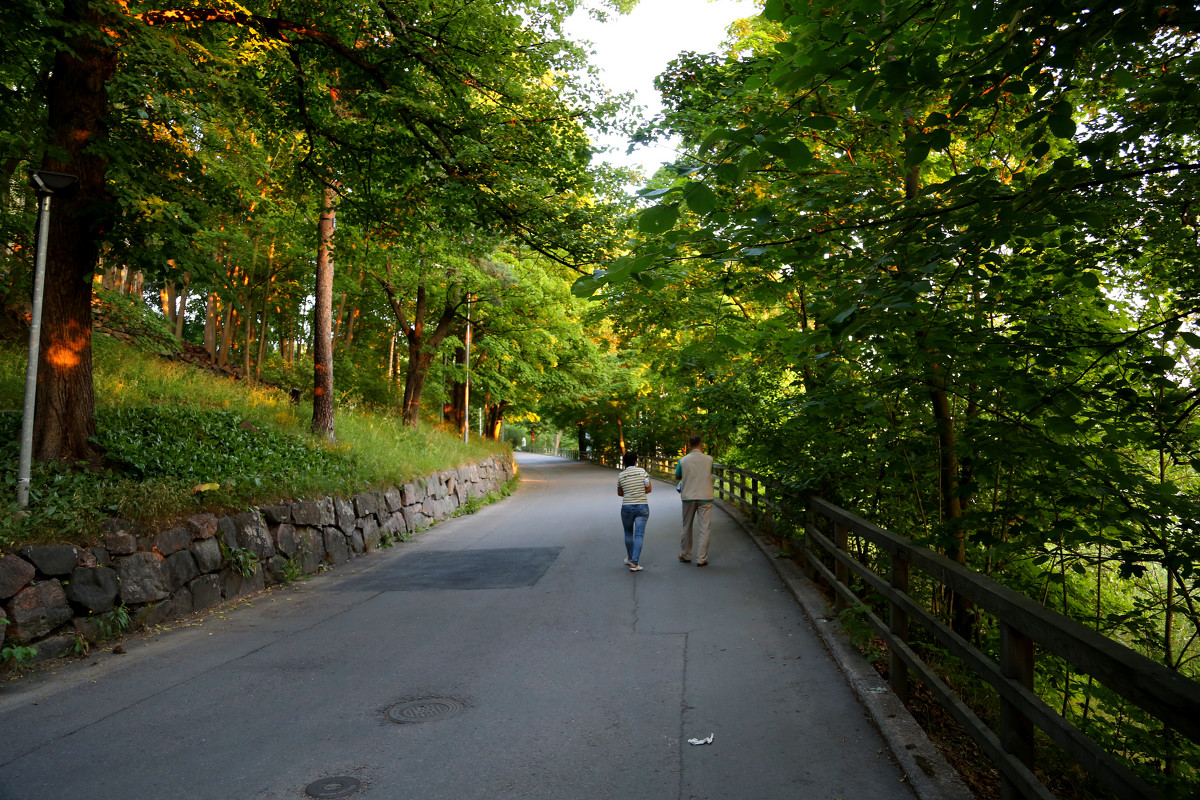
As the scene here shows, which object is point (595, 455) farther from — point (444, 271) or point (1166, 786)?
point (1166, 786)

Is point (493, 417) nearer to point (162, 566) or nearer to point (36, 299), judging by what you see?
point (162, 566)

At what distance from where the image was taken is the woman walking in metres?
9.91

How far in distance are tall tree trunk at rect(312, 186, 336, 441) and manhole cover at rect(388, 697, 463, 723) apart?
10.4 metres

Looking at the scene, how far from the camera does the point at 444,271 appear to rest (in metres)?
21.7

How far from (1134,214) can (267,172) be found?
12.9 m

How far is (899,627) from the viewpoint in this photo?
489 centimetres

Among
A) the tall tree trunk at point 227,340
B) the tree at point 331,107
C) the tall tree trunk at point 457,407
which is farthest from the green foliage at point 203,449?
the tall tree trunk at point 457,407

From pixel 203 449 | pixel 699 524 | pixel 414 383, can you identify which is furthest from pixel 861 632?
pixel 414 383

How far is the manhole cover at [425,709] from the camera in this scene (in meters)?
4.69

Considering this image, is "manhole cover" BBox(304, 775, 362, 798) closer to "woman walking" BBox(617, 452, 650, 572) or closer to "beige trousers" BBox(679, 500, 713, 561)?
"woman walking" BBox(617, 452, 650, 572)

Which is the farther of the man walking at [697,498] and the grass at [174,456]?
the man walking at [697,498]

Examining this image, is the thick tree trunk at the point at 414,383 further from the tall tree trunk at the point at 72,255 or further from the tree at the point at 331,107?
the tall tree trunk at the point at 72,255

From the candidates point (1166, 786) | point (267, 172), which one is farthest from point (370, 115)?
point (1166, 786)

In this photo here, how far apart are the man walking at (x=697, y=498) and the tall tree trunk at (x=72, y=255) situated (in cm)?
755
